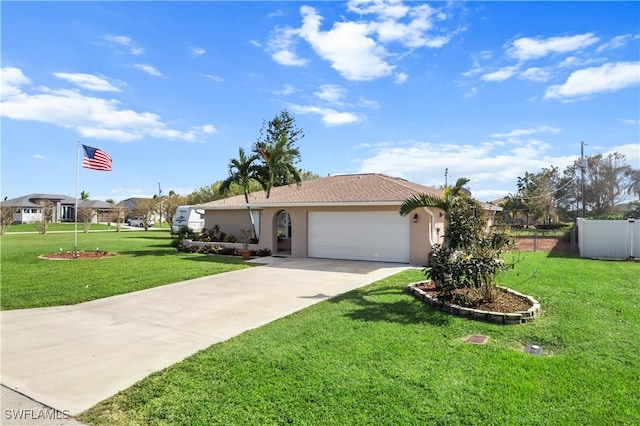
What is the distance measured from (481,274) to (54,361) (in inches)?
303

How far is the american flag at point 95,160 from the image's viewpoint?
18.4 meters

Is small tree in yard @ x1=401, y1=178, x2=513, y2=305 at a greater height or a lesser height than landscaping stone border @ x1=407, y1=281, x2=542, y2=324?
greater

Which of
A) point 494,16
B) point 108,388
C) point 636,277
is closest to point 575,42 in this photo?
point 494,16

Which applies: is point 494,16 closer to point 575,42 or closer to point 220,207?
point 575,42

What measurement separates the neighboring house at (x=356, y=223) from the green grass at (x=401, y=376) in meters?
8.00

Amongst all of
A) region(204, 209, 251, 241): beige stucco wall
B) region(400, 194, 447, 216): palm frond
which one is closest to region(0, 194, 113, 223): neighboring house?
region(204, 209, 251, 241): beige stucco wall

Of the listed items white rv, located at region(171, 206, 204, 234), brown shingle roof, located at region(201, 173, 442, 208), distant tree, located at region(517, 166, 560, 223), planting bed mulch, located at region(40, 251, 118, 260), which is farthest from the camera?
distant tree, located at region(517, 166, 560, 223)

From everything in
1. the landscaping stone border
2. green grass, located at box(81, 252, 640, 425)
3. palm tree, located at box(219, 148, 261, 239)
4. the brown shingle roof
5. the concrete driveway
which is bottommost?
the concrete driveway

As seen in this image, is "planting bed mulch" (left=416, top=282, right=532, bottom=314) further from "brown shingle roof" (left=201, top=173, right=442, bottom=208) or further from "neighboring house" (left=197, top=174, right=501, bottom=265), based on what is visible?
"brown shingle roof" (left=201, top=173, right=442, bottom=208)

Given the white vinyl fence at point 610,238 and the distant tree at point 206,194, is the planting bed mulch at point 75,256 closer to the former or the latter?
the distant tree at point 206,194

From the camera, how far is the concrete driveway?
186 inches

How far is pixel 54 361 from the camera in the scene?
17.6ft

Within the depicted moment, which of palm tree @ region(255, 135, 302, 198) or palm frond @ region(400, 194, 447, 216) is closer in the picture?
palm frond @ region(400, 194, 447, 216)

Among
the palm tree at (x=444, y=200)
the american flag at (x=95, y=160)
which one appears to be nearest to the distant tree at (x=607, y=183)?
the palm tree at (x=444, y=200)
